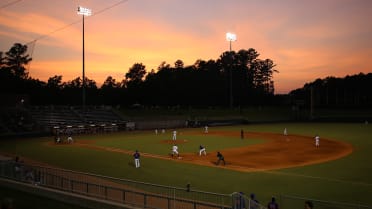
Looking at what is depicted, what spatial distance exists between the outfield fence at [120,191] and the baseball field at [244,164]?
2.72 metres

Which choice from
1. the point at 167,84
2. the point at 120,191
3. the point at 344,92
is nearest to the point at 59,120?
the point at 120,191

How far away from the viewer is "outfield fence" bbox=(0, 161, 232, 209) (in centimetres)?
1492

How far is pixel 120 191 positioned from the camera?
696 inches

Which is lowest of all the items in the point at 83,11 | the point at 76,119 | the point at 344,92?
the point at 76,119

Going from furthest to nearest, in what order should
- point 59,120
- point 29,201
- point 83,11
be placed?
point 59,120 < point 83,11 < point 29,201

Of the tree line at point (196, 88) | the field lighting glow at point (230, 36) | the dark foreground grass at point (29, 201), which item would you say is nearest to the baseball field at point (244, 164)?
the dark foreground grass at point (29, 201)

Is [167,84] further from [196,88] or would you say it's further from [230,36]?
[230,36]

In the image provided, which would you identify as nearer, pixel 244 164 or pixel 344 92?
pixel 244 164

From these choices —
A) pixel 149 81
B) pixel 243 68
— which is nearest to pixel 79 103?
pixel 149 81

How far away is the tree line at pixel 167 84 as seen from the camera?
9400 centimetres

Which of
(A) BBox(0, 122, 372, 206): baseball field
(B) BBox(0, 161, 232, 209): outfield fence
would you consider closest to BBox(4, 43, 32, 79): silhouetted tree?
(A) BBox(0, 122, 372, 206): baseball field

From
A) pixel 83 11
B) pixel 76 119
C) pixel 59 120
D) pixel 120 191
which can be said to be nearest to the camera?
pixel 120 191

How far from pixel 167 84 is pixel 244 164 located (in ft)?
→ 307

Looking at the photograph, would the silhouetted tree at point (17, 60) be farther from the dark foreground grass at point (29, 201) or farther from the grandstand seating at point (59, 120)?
the dark foreground grass at point (29, 201)
